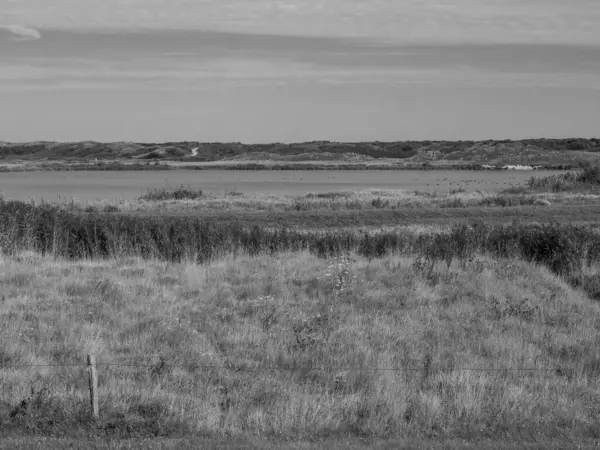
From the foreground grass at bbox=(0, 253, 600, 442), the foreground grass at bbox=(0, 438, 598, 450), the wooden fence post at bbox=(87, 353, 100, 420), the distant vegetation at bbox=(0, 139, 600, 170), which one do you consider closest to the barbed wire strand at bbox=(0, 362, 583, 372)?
the foreground grass at bbox=(0, 253, 600, 442)

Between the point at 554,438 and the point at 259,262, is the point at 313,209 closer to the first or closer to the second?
the point at 259,262

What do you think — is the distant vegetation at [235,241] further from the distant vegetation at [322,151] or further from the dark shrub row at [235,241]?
the distant vegetation at [322,151]

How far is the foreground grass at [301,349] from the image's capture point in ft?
28.1

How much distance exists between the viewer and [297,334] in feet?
40.0

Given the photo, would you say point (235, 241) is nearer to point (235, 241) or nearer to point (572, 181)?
point (235, 241)

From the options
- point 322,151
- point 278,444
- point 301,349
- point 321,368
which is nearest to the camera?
point 278,444

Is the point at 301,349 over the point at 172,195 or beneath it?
beneath

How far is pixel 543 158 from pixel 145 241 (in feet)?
333

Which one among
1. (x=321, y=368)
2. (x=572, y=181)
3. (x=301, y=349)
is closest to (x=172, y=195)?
(x=572, y=181)

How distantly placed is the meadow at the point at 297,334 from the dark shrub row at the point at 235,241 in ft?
0.23

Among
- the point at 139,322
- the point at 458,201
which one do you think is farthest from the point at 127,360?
the point at 458,201

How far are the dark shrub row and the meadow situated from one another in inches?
2.8

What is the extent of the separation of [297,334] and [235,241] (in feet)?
33.1

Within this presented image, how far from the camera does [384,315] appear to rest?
46.3ft
